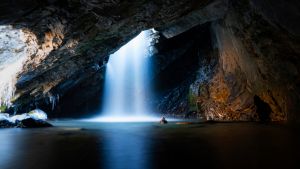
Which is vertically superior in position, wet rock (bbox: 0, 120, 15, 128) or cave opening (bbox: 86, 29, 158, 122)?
cave opening (bbox: 86, 29, 158, 122)

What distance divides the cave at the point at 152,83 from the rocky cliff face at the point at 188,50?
0.23 feet

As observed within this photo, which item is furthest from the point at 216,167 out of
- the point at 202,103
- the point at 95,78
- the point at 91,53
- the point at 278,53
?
the point at 95,78

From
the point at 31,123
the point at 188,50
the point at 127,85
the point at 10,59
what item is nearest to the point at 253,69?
the point at 188,50

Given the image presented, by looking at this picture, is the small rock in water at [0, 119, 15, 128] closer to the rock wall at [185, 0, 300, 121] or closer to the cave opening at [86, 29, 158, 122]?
the cave opening at [86, 29, 158, 122]

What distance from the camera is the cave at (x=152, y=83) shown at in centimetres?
598

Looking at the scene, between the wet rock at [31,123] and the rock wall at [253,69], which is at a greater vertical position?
the rock wall at [253,69]

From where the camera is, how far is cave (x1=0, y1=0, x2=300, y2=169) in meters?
5.98

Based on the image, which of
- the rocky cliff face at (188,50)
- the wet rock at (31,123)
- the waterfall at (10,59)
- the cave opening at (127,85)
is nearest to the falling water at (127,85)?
the cave opening at (127,85)

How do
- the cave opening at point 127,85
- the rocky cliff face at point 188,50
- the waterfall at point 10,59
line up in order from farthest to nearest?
the cave opening at point 127,85 → the waterfall at point 10,59 → the rocky cliff face at point 188,50

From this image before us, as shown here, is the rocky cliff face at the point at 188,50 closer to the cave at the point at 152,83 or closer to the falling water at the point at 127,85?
the cave at the point at 152,83

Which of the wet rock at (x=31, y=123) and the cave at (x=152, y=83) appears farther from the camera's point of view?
the wet rock at (x=31, y=123)

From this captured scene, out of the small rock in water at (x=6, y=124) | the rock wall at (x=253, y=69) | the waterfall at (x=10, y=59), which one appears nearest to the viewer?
the rock wall at (x=253, y=69)

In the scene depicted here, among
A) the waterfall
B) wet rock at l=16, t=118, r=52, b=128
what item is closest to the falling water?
the waterfall

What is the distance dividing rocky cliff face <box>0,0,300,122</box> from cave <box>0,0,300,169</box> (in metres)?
0.07
